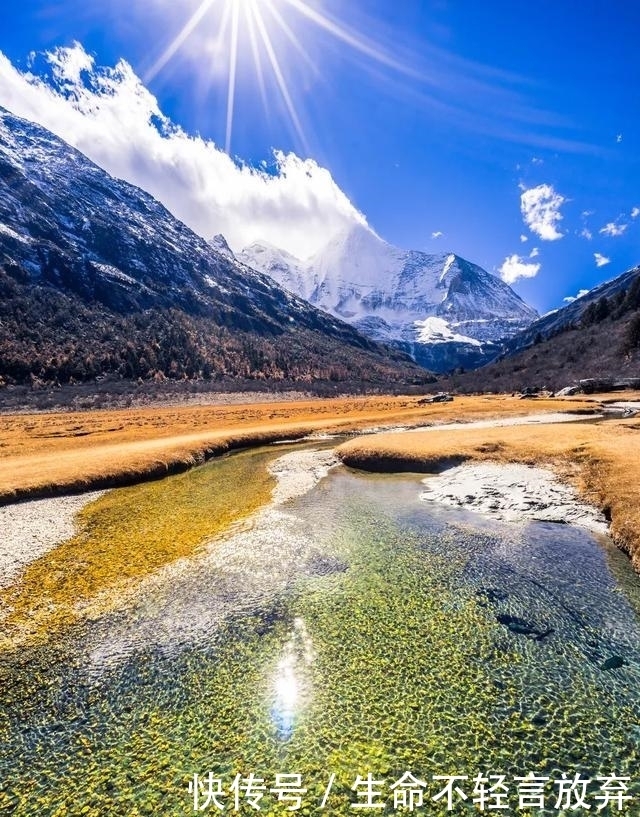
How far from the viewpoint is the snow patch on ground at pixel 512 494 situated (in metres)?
26.7

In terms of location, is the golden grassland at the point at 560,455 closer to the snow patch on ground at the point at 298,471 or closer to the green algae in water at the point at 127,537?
the snow patch on ground at the point at 298,471

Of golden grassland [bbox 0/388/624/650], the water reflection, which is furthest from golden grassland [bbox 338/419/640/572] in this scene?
the water reflection

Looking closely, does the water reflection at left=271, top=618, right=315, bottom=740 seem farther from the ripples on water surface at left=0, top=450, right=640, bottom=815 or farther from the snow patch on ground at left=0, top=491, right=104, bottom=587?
the snow patch on ground at left=0, top=491, right=104, bottom=587

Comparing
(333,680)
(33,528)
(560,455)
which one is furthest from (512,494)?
(33,528)

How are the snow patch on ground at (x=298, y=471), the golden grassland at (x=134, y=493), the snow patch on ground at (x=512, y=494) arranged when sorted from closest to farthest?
1. the golden grassland at (x=134, y=493)
2. the snow patch on ground at (x=512, y=494)
3. the snow patch on ground at (x=298, y=471)

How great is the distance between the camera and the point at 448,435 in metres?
53.4

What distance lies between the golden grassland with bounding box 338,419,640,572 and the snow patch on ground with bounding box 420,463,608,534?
117 centimetres

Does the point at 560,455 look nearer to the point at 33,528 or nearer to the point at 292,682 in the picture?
the point at 292,682

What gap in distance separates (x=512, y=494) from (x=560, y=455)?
992 centimetres

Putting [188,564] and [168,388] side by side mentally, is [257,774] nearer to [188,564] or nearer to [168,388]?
[188,564]

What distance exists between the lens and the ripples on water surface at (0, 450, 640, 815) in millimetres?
10422

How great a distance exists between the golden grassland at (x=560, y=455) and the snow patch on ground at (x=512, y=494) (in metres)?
1.17

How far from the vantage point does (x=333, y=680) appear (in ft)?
43.9

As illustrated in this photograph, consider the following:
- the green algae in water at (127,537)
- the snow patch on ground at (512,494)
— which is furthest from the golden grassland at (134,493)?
the snow patch on ground at (512,494)
